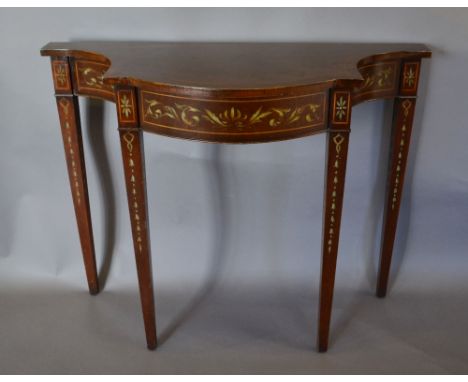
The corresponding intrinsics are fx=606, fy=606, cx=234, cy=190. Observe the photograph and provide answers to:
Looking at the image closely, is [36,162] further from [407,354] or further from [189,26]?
[407,354]

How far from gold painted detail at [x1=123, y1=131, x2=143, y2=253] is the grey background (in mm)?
381

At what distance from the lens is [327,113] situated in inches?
54.4

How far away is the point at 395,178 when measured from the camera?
1.83m

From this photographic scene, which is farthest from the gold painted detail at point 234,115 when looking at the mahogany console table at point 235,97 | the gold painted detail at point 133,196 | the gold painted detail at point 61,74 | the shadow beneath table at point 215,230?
the shadow beneath table at point 215,230

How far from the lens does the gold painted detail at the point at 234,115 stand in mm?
→ 1320

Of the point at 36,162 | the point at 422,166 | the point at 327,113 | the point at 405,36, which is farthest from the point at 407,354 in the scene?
the point at 36,162

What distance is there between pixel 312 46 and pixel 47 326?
115 centimetres

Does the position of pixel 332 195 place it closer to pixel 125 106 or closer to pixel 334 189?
pixel 334 189

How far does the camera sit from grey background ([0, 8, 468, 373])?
5.67ft

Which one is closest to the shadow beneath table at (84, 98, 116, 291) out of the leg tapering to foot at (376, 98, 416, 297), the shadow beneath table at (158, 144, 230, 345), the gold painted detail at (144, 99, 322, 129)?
the shadow beneath table at (158, 144, 230, 345)

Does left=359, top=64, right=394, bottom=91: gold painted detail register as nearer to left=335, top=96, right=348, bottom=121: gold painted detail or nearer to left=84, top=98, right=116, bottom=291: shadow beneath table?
left=335, top=96, right=348, bottom=121: gold painted detail

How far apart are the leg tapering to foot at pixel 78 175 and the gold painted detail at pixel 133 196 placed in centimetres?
36

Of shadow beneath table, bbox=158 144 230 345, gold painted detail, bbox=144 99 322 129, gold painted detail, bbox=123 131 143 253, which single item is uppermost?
gold painted detail, bbox=144 99 322 129

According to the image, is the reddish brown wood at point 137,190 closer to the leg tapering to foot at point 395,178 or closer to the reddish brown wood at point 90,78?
the reddish brown wood at point 90,78
